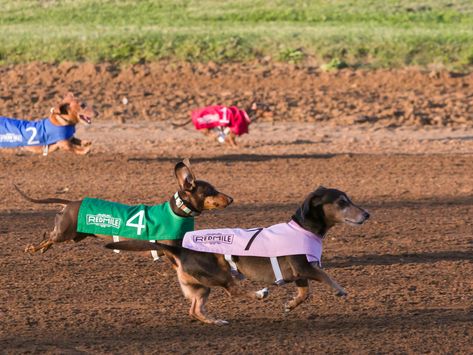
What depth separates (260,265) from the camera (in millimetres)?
8766

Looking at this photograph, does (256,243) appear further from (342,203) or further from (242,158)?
(242,158)

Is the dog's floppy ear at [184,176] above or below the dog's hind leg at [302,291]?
above

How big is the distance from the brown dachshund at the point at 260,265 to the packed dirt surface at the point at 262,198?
0.22 m

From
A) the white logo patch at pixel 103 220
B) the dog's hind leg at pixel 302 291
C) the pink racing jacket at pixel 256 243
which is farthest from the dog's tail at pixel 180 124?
the dog's hind leg at pixel 302 291

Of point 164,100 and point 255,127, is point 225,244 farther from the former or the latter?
point 164,100

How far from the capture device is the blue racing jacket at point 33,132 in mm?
16016

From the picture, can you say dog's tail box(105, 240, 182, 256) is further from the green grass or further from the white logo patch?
the green grass

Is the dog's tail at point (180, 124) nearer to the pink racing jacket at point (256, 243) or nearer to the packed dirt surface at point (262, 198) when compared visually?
the packed dirt surface at point (262, 198)

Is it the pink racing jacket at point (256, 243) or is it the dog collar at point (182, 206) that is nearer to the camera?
the pink racing jacket at point (256, 243)

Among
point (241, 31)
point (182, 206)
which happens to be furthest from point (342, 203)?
point (241, 31)

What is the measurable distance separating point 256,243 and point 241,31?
18.9m

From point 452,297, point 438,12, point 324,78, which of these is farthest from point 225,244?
point 438,12

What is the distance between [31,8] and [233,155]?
15813mm

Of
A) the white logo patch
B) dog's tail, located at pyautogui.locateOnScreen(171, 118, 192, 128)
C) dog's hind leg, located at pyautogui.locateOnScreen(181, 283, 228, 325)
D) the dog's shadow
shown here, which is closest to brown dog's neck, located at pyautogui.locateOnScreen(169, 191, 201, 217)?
the white logo patch
